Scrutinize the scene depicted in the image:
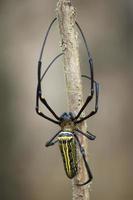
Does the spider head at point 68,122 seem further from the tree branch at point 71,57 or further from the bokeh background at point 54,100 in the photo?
the bokeh background at point 54,100

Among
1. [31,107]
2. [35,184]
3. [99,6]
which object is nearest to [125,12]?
[99,6]

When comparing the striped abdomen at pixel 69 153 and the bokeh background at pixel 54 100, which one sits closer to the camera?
the striped abdomen at pixel 69 153

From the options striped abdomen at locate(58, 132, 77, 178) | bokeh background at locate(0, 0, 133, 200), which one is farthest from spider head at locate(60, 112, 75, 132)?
bokeh background at locate(0, 0, 133, 200)

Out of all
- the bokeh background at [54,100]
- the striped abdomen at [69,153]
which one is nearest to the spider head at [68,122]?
the striped abdomen at [69,153]

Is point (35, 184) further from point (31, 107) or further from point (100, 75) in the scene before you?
point (100, 75)

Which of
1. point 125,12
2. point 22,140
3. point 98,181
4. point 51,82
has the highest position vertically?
point 125,12
